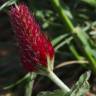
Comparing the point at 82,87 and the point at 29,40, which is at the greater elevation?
the point at 29,40

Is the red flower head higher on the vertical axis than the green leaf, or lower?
higher

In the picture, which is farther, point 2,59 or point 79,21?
point 2,59

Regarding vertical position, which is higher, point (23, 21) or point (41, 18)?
point (41, 18)

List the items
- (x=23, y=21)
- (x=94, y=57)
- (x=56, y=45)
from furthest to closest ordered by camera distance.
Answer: (x=56, y=45) < (x=94, y=57) < (x=23, y=21)

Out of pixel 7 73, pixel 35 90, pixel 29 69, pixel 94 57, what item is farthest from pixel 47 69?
pixel 7 73

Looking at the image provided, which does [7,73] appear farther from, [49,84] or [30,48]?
[30,48]

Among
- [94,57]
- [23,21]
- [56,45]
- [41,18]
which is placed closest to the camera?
[23,21]

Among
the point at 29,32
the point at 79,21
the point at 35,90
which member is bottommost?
the point at 35,90

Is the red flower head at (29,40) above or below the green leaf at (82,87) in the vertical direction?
above
